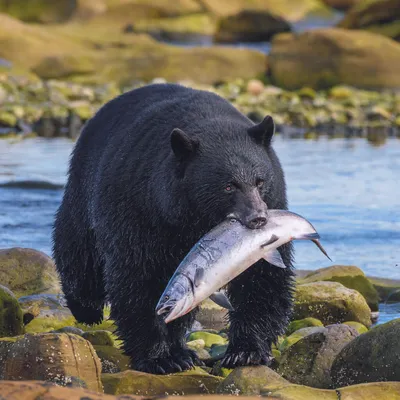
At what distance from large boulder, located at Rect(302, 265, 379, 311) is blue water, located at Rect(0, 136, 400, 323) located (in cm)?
11

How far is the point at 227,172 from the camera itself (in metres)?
4.72

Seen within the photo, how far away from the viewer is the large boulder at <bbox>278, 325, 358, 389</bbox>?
5027 mm

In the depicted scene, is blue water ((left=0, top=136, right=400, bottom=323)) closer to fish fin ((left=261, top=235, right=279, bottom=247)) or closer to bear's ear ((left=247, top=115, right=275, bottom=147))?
bear's ear ((left=247, top=115, right=275, bottom=147))

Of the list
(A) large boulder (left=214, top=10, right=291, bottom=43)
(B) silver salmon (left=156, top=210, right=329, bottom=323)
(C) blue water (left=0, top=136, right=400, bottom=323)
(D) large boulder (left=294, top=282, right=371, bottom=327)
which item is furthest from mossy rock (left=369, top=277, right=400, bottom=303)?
(A) large boulder (left=214, top=10, right=291, bottom=43)

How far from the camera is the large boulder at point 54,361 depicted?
14.2 ft

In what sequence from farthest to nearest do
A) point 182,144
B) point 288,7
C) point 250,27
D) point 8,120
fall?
point 288,7
point 250,27
point 8,120
point 182,144

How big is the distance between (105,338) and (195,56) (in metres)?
24.7

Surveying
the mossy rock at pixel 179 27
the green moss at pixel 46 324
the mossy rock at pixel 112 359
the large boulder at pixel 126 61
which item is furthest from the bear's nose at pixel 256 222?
the mossy rock at pixel 179 27

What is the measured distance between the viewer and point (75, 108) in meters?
23.2

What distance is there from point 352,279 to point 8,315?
2.62m

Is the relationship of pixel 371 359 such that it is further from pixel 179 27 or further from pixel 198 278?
pixel 179 27

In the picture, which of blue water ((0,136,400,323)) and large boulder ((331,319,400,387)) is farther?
blue water ((0,136,400,323))

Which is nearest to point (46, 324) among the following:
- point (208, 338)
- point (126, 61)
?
point (208, 338)

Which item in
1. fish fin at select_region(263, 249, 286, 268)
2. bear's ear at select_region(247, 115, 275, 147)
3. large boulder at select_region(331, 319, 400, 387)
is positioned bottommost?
large boulder at select_region(331, 319, 400, 387)
